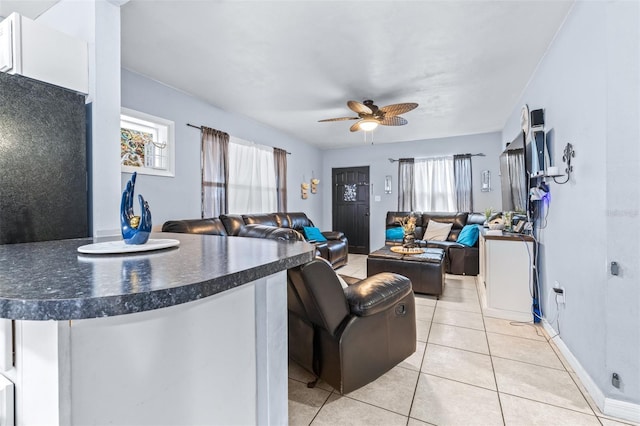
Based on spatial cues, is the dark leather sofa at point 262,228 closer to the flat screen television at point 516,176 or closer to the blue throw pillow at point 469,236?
the blue throw pillow at point 469,236

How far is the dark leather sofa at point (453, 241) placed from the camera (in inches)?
183

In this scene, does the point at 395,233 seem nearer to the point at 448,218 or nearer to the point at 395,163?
the point at 448,218

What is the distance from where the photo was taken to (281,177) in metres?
5.67

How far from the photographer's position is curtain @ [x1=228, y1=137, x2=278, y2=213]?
4627mm

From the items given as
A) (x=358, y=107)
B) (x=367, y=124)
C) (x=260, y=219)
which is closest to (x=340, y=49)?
(x=358, y=107)

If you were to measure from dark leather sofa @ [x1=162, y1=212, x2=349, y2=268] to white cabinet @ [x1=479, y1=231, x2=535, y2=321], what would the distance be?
1.80m

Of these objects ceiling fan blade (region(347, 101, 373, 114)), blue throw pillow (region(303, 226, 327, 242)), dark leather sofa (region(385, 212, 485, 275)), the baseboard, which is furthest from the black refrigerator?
dark leather sofa (region(385, 212, 485, 275))

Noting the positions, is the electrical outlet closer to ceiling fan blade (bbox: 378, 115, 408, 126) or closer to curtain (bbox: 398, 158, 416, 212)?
ceiling fan blade (bbox: 378, 115, 408, 126)

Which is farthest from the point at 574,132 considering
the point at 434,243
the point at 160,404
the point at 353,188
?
the point at 353,188

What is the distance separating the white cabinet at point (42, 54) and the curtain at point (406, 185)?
5719 millimetres

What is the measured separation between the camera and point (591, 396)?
1.70 m

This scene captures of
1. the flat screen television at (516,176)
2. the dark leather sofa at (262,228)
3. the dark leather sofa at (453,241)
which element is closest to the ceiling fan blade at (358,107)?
the dark leather sofa at (262,228)

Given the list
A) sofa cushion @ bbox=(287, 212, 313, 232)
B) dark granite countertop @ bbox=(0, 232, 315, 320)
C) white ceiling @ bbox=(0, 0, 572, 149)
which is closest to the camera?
dark granite countertop @ bbox=(0, 232, 315, 320)

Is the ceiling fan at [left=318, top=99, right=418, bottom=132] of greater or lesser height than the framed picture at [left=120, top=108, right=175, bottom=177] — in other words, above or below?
above
